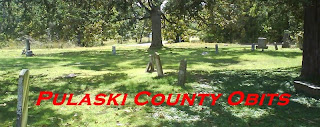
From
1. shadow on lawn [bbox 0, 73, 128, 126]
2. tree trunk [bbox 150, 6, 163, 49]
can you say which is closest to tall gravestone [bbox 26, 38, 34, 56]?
shadow on lawn [bbox 0, 73, 128, 126]

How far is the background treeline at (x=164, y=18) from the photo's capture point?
43.5 ft

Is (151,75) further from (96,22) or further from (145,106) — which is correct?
(96,22)

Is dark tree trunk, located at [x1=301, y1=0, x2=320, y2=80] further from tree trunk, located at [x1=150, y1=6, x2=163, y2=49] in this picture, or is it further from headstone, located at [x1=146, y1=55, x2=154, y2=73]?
tree trunk, located at [x1=150, y1=6, x2=163, y2=49]

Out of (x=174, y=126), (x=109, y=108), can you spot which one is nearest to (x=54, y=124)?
(x=109, y=108)

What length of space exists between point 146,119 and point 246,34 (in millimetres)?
33192

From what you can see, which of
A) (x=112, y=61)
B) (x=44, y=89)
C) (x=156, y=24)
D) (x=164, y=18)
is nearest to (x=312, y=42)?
(x=44, y=89)

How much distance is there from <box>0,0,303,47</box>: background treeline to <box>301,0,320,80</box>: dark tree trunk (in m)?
0.70

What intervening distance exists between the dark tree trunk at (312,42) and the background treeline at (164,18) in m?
0.70

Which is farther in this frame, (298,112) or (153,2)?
(153,2)

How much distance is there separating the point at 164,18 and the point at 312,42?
66.3ft

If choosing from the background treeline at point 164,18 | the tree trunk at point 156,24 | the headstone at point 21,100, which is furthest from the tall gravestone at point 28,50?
Answer: the headstone at point 21,100

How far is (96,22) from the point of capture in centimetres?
2498

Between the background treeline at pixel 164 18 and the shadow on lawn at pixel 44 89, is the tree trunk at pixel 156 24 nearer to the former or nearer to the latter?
the background treeline at pixel 164 18

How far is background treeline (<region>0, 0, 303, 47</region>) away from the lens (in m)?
13.2
